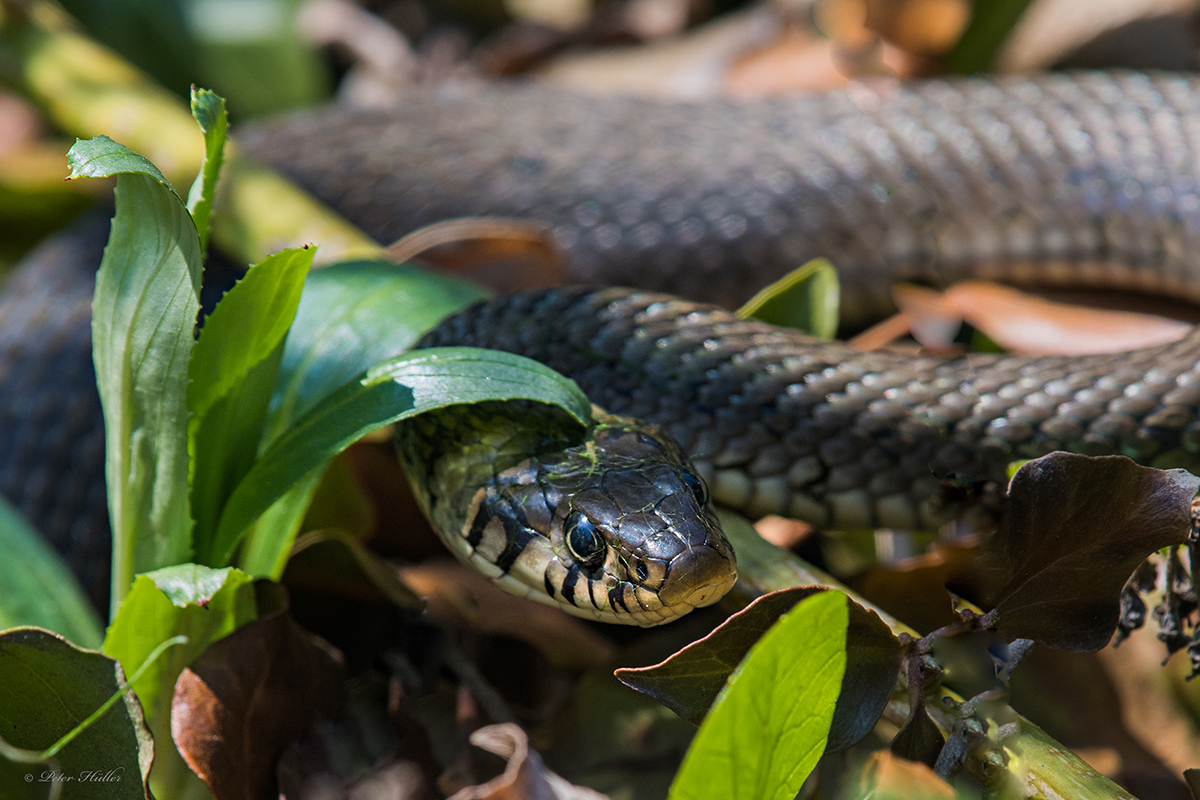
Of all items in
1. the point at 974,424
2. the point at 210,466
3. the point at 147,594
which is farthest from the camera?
the point at 974,424

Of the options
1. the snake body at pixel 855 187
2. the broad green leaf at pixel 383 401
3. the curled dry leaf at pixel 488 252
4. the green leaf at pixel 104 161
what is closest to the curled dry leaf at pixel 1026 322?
the snake body at pixel 855 187

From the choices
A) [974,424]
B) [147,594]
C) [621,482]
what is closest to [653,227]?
[974,424]

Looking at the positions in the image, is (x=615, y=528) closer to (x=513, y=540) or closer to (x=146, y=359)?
(x=513, y=540)

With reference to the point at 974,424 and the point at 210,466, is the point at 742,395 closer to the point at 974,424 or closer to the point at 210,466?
the point at 974,424

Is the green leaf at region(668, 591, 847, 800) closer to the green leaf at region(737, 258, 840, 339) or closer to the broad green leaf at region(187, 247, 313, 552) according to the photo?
the broad green leaf at region(187, 247, 313, 552)

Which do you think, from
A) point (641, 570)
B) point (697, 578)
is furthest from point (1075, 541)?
point (641, 570)

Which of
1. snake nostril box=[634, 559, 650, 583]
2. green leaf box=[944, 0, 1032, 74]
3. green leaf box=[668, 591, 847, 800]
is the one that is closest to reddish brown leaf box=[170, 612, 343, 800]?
snake nostril box=[634, 559, 650, 583]
